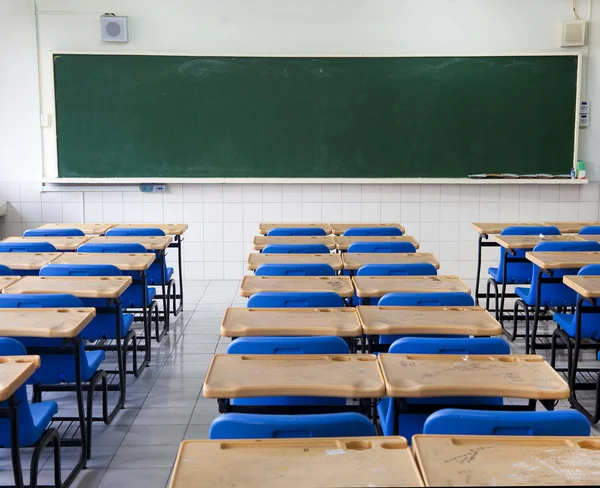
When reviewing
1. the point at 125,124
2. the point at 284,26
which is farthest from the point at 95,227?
the point at 284,26

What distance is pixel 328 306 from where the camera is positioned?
147 inches

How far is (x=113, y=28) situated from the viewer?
307 inches

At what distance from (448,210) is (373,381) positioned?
597 centimetres

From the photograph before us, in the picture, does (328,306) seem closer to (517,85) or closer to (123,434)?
(123,434)

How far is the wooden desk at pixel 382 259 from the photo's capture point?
4.82 metres

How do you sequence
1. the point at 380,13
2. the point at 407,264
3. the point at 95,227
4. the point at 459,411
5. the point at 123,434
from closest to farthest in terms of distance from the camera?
the point at 459,411 → the point at 123,434 → the point at 407,264 → the point at 95,227 → the point at 380,13

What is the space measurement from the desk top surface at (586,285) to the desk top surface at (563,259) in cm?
44

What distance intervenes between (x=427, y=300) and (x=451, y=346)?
2.82ft

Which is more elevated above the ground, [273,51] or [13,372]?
[273,51]

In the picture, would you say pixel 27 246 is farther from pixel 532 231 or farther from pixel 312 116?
pixel 532 231

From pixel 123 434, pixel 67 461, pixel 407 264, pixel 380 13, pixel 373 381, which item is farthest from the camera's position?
pixel 380 13

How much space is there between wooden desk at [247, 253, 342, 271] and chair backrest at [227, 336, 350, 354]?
70.5 inches

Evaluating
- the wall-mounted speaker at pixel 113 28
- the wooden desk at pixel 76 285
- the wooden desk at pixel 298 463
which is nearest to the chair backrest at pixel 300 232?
the wooden desk at pixel 76 285

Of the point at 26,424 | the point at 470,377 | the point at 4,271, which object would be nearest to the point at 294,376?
the point at 470,377
